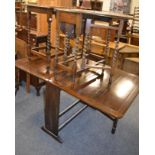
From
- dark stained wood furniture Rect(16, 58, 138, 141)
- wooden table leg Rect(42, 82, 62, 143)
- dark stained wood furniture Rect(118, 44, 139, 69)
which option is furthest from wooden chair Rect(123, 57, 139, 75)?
wooden table leg Rect(42, 82, 62, 143)

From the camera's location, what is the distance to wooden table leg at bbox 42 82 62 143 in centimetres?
182

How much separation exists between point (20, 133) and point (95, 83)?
106 centimetres

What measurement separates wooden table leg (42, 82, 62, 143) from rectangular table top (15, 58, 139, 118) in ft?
0.52

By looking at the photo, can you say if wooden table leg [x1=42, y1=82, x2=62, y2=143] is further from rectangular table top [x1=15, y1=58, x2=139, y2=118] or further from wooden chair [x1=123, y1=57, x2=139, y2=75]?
wooden chair [x1=123, y1=57, x2=139, y2=75]

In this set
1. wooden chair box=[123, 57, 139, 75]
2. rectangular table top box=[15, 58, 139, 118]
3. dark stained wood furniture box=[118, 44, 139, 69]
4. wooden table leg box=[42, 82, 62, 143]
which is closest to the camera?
rectangular table top box=[15, 58, 139, 118]

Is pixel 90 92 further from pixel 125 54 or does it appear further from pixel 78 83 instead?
pixel 125 54

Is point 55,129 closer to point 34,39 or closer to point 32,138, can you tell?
point 32,138

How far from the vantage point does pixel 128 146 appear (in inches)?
81.0

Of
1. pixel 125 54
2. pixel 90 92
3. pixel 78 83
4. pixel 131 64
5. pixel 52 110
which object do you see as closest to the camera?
pixel 90 92

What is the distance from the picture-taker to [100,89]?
161cm

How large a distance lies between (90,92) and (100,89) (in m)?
0.11

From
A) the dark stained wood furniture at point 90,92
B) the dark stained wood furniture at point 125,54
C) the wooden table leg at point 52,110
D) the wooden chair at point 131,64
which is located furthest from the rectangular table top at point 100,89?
the dark stained wood furniture at point 125,54

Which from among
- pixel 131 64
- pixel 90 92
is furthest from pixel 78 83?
pixel 131 64

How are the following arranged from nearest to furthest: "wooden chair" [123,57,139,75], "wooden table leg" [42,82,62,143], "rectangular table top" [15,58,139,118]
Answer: "rectangular table top" [15,58,139,118] < "wooden table leg" [42,82,62,143] < "wooden chair" [123,57,139,75]
